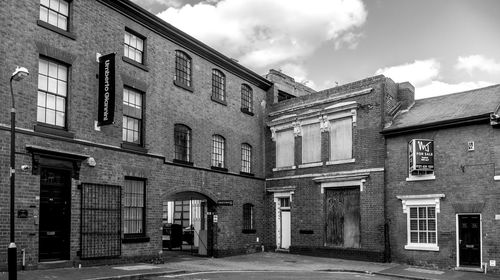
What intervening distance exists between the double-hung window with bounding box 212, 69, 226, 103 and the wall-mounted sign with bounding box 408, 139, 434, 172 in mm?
9611

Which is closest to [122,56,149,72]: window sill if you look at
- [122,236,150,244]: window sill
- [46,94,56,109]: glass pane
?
[46,94,56,109]: glass pane

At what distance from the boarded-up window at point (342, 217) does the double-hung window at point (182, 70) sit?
29.0 feet

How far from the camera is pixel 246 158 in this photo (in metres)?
26.6

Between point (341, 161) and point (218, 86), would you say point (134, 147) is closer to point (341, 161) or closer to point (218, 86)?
point (218, 86)

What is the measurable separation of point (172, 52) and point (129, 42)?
247cm

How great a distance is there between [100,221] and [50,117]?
407cm

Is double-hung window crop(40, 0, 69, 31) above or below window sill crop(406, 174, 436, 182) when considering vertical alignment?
above

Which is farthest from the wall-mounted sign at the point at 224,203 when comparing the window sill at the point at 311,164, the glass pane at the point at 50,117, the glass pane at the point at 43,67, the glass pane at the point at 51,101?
the glass pane at the point at 43,67

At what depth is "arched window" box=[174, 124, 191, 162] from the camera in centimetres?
2175

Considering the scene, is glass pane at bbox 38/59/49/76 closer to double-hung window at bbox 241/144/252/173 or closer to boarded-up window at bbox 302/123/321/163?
double-hung window at bbox 241/144/252/173

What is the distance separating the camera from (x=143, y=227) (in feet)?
63.9

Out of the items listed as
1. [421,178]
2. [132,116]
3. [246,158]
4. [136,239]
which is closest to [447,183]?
[421,178]

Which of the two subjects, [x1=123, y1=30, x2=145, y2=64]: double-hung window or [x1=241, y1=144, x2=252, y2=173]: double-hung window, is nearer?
[x1=123, y1=30, x2=145, y2=64]: double-hung window

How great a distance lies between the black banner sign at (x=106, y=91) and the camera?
17.3 meters
